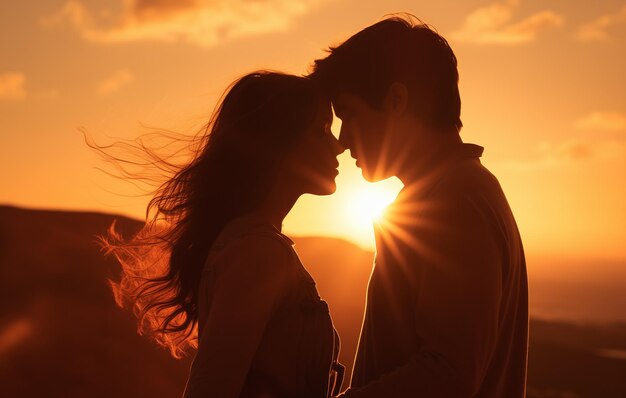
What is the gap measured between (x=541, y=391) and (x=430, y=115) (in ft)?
75.9

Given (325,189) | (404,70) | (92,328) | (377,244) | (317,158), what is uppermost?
(404,70)

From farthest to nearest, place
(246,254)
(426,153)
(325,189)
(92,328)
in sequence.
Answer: (92,328) < (325,189) < (426,153) < (246,254)

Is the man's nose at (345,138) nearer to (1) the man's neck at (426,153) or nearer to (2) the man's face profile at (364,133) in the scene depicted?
(2) the man's face profile at (364,133)

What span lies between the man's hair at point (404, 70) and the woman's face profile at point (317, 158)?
0.17 meters

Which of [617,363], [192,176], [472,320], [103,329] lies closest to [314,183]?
[192,176]

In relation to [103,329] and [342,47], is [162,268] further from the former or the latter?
[103,329]

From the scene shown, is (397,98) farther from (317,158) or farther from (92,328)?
(92,328)

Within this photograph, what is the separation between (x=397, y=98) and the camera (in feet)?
10.8

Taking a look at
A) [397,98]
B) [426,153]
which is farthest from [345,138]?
[426,153]

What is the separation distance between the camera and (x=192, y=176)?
10.9ft

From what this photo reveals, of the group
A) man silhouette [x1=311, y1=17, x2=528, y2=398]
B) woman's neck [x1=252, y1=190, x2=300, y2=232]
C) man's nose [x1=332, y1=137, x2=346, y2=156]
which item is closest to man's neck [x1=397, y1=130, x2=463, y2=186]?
man silhouette [x1=311, y1=17, x2=528, y2=398]

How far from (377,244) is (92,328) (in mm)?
16417

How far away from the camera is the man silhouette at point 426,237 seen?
265 centimetres

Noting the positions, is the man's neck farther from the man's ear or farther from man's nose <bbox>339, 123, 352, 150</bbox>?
man's nose <bbox>339, 123, 352, 150</bbox>
